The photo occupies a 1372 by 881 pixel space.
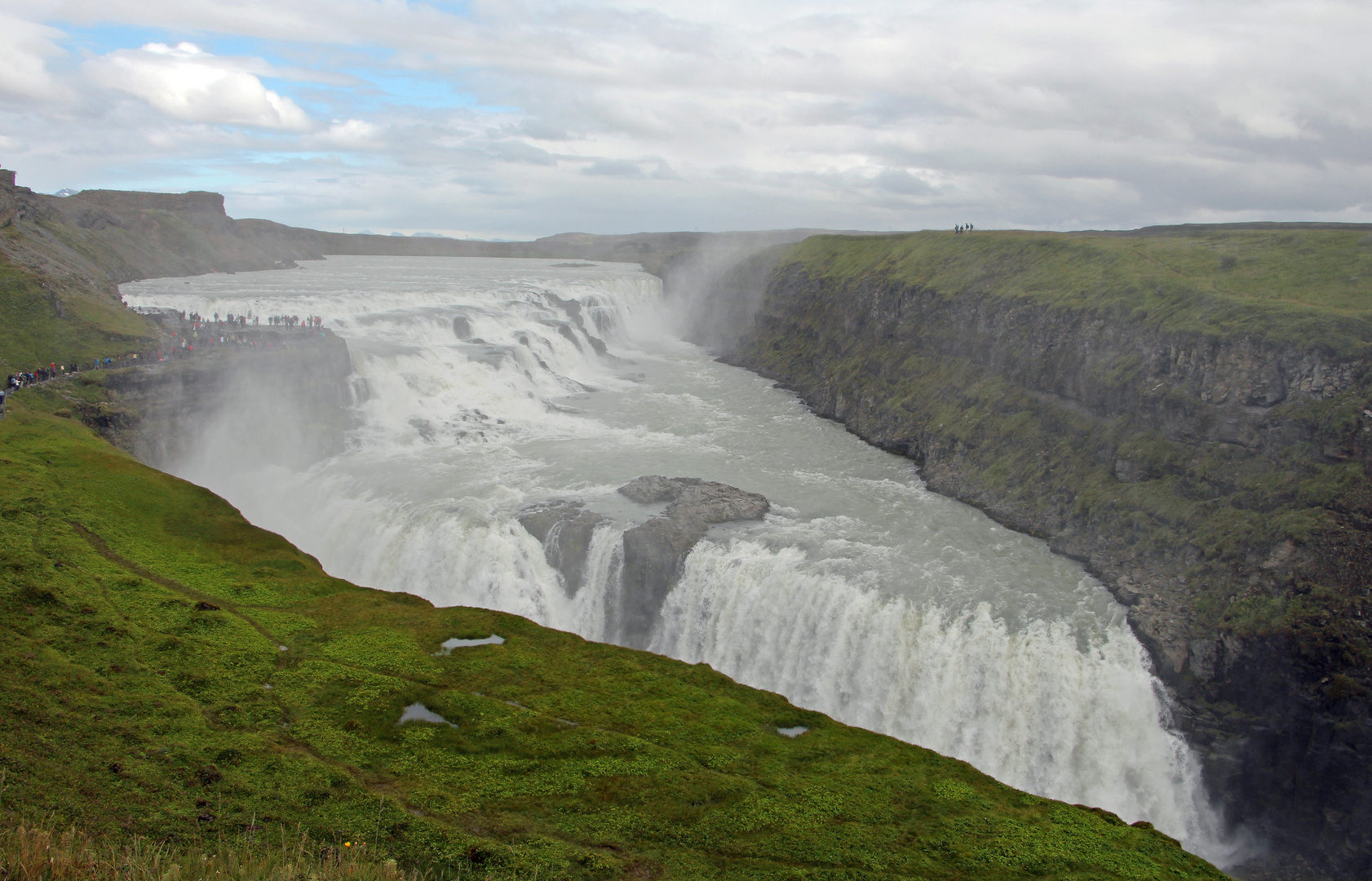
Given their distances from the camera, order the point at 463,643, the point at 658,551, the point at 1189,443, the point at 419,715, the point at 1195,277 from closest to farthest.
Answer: the point at 419,715 → the point at 463,643 → the point at 658,551 → the point at 1189,443 → the point at 1195,277

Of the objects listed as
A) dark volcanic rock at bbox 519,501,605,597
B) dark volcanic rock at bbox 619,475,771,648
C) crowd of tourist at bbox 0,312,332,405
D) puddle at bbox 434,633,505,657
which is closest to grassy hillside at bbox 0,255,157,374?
crowd of tourist at bbox 0,312,332,405

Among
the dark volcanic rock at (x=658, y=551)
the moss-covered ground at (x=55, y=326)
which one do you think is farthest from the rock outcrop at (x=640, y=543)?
the moss-covered ground at (x=55, y=326)

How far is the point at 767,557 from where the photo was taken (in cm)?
3177

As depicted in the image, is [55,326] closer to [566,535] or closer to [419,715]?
[566,535]

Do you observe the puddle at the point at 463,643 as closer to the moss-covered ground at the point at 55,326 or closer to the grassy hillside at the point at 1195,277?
the moss-covered ground at the point at 55,326

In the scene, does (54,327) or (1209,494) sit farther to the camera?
(54,327)

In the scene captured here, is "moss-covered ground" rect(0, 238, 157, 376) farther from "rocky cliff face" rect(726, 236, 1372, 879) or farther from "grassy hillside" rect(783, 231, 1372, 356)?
"grassy hillside" rect(783, 231, 1372, 356)

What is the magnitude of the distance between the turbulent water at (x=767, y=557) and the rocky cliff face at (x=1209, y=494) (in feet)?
4.89

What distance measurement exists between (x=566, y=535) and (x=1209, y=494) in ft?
80.8

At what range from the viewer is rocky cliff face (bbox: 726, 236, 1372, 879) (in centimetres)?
2378

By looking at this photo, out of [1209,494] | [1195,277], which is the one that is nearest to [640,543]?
[1209,494]

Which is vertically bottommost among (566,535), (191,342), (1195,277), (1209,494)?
(566,535)

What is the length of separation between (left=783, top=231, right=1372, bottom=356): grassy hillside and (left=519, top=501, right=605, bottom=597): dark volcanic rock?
88.2 feet

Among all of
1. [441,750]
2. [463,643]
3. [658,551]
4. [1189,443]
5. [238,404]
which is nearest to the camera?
[441,750]
